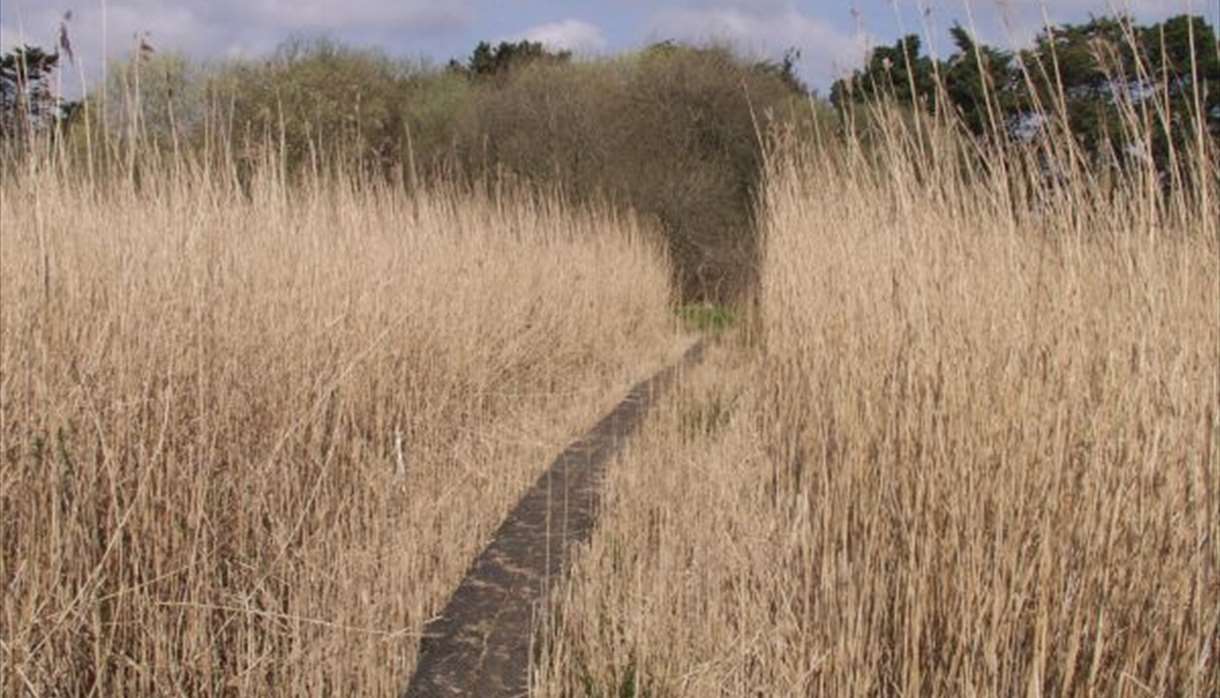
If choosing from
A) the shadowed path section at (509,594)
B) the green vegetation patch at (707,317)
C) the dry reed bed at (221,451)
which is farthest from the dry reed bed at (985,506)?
the green vegetation patch at (707,317)

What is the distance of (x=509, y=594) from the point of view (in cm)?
318

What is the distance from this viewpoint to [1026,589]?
2.11 meters

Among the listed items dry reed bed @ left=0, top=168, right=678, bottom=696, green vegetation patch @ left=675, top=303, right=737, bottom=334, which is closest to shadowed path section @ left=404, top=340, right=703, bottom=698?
dry reed bed @ left=0, top=168, right=678, bottom=696

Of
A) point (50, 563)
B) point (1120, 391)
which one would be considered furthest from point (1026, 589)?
point (50, 563)

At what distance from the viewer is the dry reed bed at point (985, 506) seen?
2074 millimetres

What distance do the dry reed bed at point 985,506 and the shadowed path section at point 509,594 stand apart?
13 centimetres

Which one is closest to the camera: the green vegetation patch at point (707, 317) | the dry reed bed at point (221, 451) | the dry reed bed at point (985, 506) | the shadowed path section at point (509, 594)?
the dry reed bed at point (985, 506)

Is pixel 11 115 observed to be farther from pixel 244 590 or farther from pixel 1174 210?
pixel 1174 210

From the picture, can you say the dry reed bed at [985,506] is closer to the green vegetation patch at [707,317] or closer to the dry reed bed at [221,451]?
the dry reed bed at [221,451]

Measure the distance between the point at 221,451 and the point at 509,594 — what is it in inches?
36.7

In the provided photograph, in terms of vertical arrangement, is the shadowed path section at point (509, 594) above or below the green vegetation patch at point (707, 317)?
below

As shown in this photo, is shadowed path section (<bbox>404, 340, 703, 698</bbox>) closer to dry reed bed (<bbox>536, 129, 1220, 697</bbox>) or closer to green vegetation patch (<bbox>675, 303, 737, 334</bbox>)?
dry reed bed (<bbox>536, 129, 1220, 697</bbox>)

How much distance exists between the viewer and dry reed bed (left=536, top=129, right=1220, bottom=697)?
2.07 metres

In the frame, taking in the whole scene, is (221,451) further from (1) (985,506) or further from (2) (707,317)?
(2) (707,317)
